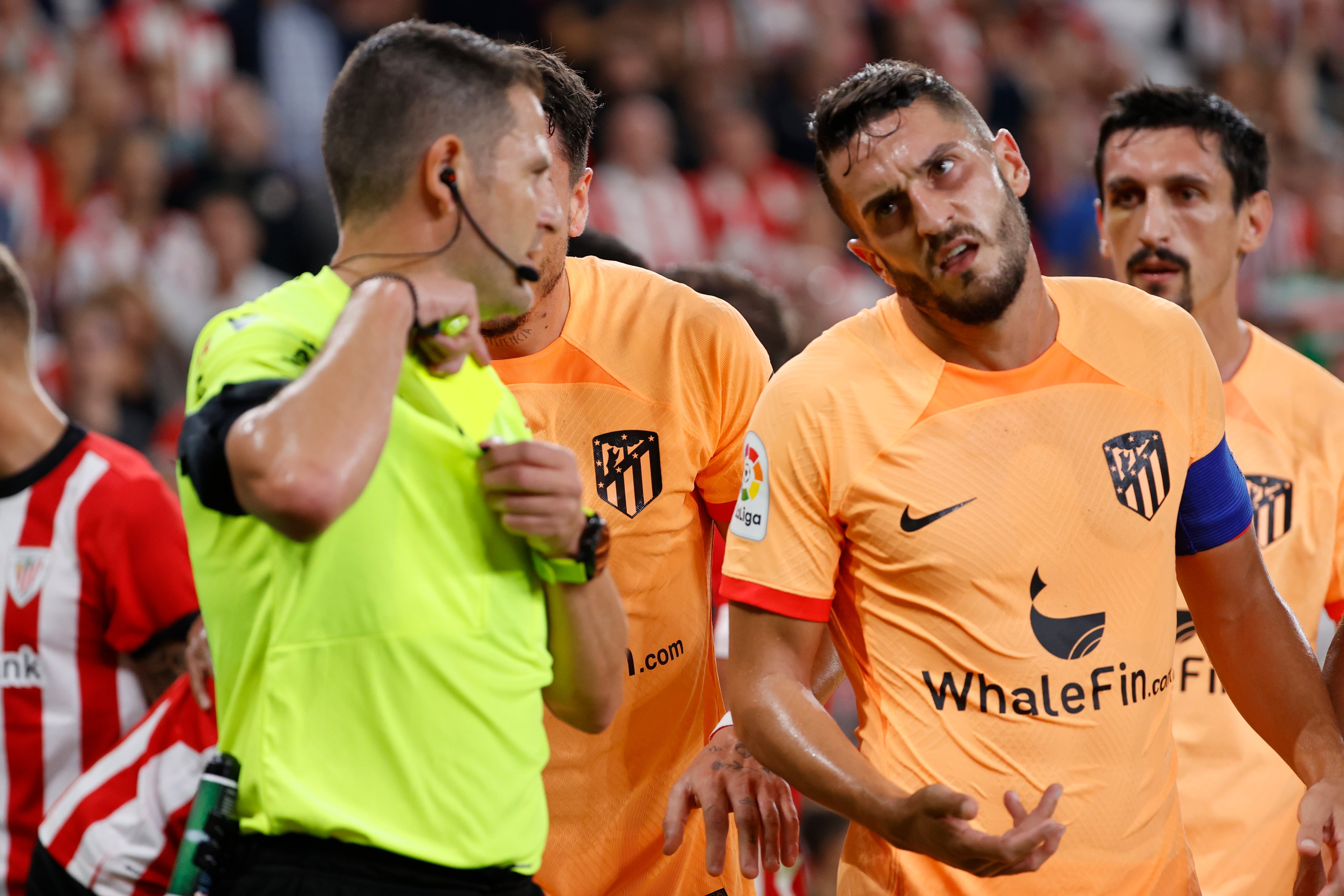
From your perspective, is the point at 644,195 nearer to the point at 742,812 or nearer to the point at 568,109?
the point at 568,109

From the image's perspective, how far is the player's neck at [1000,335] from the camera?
270 cm

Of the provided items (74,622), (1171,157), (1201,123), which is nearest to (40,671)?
(74,622)

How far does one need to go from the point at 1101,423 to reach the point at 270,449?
1.60 meters

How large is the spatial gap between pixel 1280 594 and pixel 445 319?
213 cm

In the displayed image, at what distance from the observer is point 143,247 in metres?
7.83

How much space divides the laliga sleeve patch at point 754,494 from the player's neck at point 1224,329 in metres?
1.56

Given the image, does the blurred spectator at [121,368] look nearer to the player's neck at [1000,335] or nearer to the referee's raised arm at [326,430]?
the player's neck at [1000,335]

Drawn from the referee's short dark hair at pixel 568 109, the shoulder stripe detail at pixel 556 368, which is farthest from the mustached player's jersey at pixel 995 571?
the referee's short dark hair at pixel 568 109

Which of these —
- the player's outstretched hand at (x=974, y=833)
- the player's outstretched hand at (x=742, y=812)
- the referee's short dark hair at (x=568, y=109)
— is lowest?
the player's outstretched hand at (x=742, y=812)

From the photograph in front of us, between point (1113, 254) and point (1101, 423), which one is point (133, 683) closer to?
point (1101, 423)

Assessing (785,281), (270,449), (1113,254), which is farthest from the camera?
(785,281)

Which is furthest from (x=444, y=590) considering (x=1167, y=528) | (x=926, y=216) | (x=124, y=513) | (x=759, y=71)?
(x=759, y=71)

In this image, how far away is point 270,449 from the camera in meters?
1.72

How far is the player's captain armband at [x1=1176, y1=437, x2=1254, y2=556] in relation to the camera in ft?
9.03
